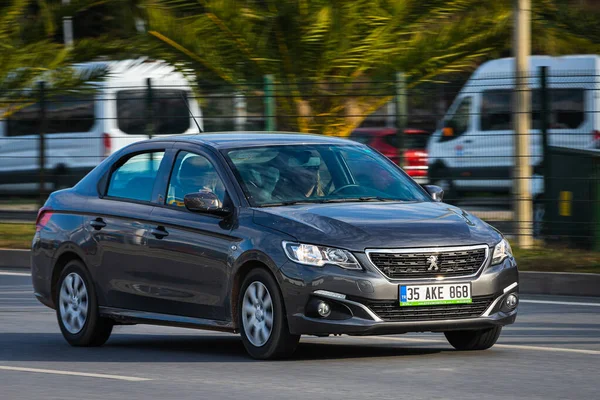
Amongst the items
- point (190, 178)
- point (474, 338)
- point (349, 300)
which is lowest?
point (474, 338)

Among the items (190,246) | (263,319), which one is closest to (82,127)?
(190,246)

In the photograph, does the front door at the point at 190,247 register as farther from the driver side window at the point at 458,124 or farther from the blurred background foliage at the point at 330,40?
the blurred background foliage at the point at 330,40

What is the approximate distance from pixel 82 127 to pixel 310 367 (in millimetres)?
12451

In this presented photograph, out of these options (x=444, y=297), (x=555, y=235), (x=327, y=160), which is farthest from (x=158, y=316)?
(x=555, y=235)

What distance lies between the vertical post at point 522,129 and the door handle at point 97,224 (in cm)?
697

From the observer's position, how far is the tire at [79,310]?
1040cm

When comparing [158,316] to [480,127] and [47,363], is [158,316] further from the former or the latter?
A: [480,127]

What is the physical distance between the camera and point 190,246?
949 cm

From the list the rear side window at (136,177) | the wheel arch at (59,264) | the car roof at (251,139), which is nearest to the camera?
the car roof at (251,139)

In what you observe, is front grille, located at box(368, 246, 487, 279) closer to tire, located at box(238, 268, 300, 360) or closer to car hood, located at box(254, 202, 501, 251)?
car hood, located at box(254, 202, 501, 251)

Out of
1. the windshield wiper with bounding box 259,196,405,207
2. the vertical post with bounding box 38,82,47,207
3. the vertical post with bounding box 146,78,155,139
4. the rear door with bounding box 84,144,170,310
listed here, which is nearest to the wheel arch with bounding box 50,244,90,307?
the rear door with bounding box 84,144,170,310

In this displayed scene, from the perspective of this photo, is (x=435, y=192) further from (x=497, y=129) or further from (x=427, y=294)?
(x=497, y=129)

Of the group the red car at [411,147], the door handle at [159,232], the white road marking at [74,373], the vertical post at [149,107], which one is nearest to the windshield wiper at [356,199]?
the door handle at [159,232]

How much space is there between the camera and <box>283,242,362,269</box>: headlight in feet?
28.2
